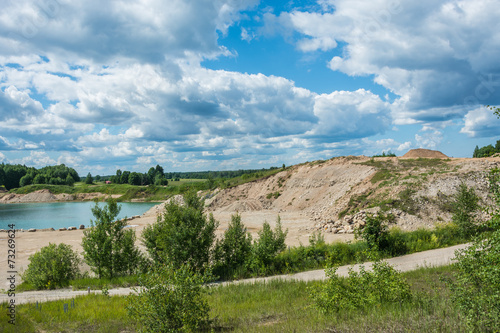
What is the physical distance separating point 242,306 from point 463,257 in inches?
268

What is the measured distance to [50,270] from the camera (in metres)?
16.8

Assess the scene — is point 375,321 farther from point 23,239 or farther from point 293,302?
point 23,239

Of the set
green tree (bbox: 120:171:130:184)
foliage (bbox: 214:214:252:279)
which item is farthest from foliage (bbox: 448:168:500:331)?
green tree (bbox: 120:171:130:184)

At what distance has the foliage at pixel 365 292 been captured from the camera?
26.5ft

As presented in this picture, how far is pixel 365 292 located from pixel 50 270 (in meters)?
16.5

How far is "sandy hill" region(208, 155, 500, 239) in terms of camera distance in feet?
102

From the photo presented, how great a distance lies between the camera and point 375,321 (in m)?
6.85

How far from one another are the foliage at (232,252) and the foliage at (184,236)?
636mm

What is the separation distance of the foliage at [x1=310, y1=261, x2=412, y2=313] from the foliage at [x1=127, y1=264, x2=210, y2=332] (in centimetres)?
331

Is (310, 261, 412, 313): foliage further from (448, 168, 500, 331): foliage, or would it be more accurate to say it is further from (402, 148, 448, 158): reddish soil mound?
(402, 148, 448, 158): reddish soil mound

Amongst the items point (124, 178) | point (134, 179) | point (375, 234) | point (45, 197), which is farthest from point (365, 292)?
point (124, 178)

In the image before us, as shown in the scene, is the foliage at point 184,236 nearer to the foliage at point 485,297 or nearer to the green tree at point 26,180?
the foliage at point 485,297

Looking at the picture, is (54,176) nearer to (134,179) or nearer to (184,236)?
(134,179)

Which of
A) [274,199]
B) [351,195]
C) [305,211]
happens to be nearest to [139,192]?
[274,199]
